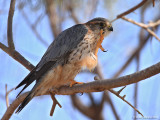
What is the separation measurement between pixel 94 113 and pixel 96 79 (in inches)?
152

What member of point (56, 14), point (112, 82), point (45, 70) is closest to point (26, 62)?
point (45, 70)

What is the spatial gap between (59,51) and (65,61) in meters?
A: 0.20

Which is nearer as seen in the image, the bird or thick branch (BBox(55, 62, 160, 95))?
thick branch (BBox(55, 62, 160, 95))

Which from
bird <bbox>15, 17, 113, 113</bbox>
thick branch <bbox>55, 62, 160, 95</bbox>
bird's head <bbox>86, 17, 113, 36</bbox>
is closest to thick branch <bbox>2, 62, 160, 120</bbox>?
thick branch <bbox>55, 62, 160, 95</bbox>

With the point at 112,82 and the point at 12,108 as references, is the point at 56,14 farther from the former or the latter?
the point at 112,82

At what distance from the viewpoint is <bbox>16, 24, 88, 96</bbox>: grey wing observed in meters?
3.71

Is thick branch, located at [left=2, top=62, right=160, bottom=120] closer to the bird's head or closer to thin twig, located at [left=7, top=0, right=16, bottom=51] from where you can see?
thin twig, located at [left=7, top=0, right=16, bottom=51]

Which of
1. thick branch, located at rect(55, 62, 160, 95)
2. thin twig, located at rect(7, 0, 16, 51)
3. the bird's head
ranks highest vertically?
the bird's head

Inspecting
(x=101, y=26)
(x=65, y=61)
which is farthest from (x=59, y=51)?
(x=101, y=26)

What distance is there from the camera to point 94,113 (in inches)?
270

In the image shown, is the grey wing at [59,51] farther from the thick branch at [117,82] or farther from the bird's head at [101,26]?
the thick branch at [117,82]

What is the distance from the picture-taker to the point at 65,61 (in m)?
3.99

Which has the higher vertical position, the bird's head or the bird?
the bird's head

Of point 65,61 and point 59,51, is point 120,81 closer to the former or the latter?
point 65,61
